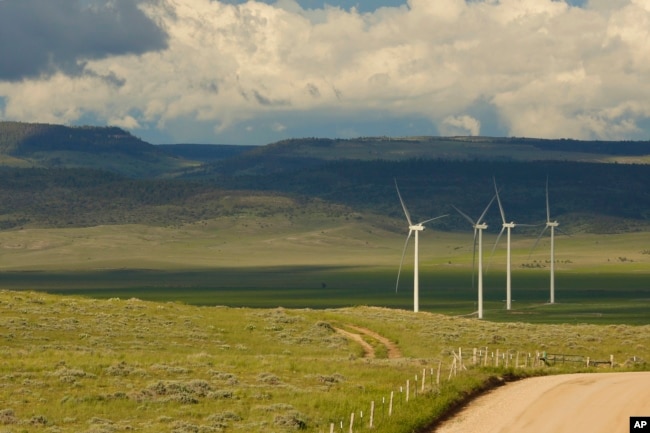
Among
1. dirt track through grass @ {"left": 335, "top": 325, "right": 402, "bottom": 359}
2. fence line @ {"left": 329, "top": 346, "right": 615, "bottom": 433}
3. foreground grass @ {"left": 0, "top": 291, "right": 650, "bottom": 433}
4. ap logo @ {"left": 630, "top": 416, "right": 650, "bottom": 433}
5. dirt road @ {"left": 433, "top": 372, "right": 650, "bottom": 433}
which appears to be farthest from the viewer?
dirt track through grass @ {"left": 335, "top": 325, "right": 402, "bottom": 359}

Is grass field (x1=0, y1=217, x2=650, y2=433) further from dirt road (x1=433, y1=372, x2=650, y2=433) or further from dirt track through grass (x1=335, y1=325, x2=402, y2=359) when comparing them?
dirt road (x1=433, y1=372, x2=650, y2=433)

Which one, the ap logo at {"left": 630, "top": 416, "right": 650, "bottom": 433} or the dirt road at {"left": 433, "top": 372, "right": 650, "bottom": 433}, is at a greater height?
the ap logo at {"left": 630, "top": 416, "right": 650, "bottom": 433}

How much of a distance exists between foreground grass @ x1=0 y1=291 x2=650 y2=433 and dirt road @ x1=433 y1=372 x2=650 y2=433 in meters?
1.37

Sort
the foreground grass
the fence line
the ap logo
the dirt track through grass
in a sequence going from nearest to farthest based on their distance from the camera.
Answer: the ap logo
the fence line
the foreground grass
the dirt track through grass

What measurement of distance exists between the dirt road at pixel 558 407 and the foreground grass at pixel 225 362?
1366 millimetres

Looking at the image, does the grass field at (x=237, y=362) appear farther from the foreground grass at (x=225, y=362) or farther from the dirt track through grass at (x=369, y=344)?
the dirt track through grass at (x=369, y=344)

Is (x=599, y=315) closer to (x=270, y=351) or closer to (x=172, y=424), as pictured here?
(x=270, y=351)

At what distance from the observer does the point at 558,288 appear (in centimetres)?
19650

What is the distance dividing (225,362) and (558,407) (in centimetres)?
1743

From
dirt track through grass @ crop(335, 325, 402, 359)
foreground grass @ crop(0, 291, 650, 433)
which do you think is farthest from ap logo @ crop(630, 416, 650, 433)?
dirt track through grass @ crop(335, 325, 402, 359)

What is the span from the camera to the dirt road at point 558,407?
1502 inches

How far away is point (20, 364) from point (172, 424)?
44.6 feet

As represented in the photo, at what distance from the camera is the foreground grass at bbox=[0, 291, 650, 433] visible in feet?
133

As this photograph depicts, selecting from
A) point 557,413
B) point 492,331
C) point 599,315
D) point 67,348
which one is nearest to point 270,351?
point 67,348
